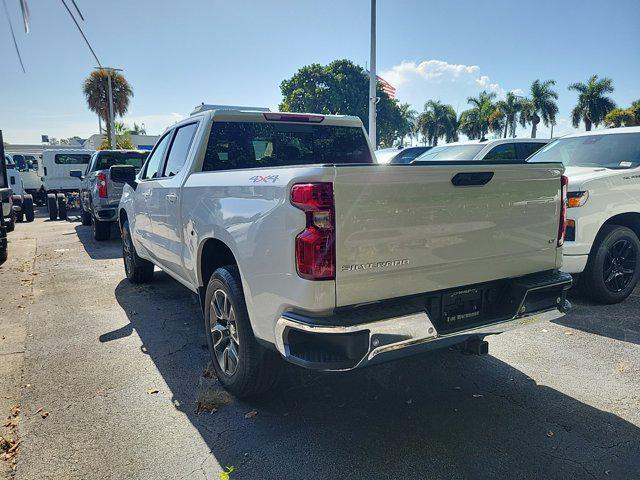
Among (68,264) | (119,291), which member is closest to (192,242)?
(119,291)

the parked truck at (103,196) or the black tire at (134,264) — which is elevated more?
the parked truck at (103,196)

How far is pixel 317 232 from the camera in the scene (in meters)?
2.33

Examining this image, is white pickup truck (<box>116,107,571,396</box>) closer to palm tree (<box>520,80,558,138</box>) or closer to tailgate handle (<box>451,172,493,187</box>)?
tailgate handle (<box>451,172,493,187</box>)

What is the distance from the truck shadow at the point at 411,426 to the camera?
257 cm

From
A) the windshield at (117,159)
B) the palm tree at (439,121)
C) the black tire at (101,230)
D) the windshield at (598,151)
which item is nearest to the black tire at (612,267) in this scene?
the windshield at (598,151)

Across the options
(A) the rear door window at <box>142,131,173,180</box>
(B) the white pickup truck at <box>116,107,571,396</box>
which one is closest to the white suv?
(A) the rear door window at <box>142,131,173,180</box>

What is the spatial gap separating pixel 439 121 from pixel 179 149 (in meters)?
68.6

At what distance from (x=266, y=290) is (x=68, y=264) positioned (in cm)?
686

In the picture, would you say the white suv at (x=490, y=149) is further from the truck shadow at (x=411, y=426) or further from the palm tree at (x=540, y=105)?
the palm tree at (x=540, y=105)

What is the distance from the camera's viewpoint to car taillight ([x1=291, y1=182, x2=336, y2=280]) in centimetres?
231

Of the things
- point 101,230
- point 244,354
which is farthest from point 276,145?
point 101,230

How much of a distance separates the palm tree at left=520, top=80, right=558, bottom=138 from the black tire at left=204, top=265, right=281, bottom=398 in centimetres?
5713

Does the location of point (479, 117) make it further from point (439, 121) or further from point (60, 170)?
point (60, 170)

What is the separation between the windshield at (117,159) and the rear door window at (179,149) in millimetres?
7849
